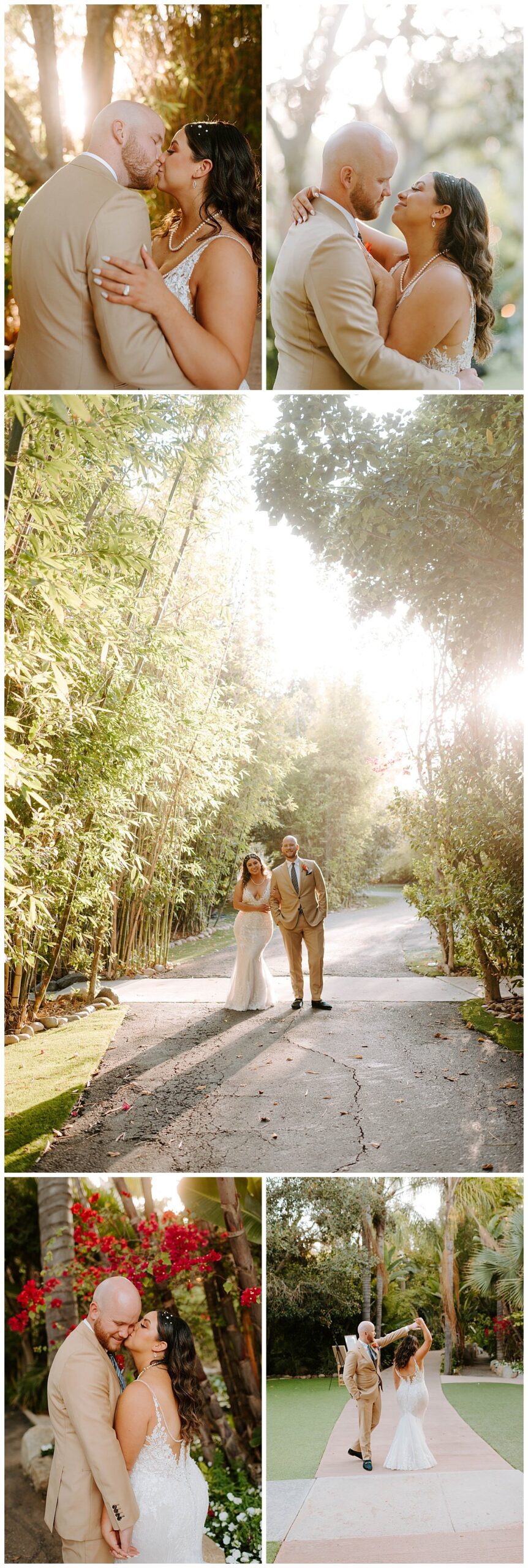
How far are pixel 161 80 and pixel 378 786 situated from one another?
2.20 m

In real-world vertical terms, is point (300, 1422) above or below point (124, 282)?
below

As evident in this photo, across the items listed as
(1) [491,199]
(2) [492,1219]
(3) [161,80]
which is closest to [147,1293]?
(2) [492,1219]

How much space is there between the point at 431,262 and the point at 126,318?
91 cm

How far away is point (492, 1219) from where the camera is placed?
3.03 metres

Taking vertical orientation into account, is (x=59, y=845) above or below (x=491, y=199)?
below

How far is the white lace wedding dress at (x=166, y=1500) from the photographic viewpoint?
275cm

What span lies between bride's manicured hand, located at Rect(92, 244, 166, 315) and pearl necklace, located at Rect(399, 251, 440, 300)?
0.73m

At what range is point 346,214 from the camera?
2936 mm

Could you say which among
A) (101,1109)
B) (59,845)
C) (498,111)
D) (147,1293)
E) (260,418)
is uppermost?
(498,111)

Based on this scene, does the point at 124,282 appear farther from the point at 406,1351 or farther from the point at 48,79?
the point at 406,1351

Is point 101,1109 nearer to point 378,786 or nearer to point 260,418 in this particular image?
point 378,786

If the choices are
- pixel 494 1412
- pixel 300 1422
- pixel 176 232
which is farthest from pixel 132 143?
pixel 494 1412

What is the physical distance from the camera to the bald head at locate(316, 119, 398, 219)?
294cm

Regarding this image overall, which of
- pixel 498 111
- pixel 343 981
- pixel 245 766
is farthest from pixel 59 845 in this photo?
pixel 498 111
